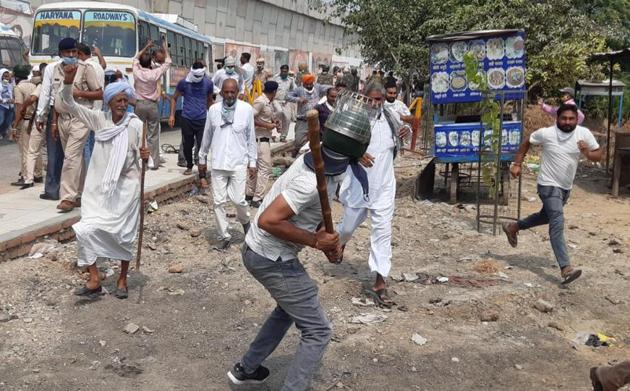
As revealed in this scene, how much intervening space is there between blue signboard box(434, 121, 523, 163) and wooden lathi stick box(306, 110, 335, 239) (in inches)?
257

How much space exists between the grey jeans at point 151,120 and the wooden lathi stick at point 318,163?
7.41m

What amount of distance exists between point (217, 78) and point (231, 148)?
5.61 meters

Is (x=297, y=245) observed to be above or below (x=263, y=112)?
below

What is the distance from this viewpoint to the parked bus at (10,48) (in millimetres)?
15992

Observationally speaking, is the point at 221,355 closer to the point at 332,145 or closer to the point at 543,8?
the point at 332,145

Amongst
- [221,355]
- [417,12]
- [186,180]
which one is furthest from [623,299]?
[417,12]

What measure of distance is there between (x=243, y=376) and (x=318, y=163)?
151 centimetres

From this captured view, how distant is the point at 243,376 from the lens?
4.02 meters

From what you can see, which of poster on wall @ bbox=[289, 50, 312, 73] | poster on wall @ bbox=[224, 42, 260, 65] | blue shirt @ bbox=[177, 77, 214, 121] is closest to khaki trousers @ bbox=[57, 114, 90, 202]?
blue shirt @ bbox=[177, 77, 214, 121]

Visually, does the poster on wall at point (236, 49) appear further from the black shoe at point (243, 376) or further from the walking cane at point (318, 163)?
the walking cane at point (318, 163)

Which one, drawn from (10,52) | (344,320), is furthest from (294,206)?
(10,52)

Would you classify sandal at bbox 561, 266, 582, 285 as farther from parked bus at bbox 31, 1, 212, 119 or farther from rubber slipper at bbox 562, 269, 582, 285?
parked bus at bbox 31, 1, 212, 119

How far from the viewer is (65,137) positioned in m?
7.62

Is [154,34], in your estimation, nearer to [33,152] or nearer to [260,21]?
[33,152]
